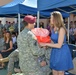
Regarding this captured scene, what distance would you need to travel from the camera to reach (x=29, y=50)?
14.4ft

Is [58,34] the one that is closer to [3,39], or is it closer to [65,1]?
[65,1]

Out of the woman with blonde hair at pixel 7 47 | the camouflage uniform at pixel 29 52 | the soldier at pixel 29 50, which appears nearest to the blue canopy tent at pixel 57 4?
the soldier at pixel 29 50

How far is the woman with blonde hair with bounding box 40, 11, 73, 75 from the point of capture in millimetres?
4633

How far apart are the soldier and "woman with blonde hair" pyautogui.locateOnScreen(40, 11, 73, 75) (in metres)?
0.36

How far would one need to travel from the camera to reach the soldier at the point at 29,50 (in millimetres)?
4316

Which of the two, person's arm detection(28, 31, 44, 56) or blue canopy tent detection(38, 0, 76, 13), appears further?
blue canopy tent detection(38, 0, 76, 13)

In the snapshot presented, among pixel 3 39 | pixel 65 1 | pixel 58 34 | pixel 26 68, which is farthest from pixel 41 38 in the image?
pixel 3 39

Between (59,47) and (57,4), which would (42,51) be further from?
(57,4)

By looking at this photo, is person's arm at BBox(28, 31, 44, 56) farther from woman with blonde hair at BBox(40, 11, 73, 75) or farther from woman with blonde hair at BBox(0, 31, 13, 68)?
woman with blonde hair at BBox(0, 31, 13, 68)

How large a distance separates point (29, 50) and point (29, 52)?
42mm

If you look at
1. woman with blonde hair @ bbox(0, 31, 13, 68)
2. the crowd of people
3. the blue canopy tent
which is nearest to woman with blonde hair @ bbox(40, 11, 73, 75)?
the crowd of people

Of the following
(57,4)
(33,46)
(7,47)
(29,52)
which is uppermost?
(57,4)

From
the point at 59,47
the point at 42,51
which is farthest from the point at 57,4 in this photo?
the point at 42,51

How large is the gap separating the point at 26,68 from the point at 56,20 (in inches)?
39.6
